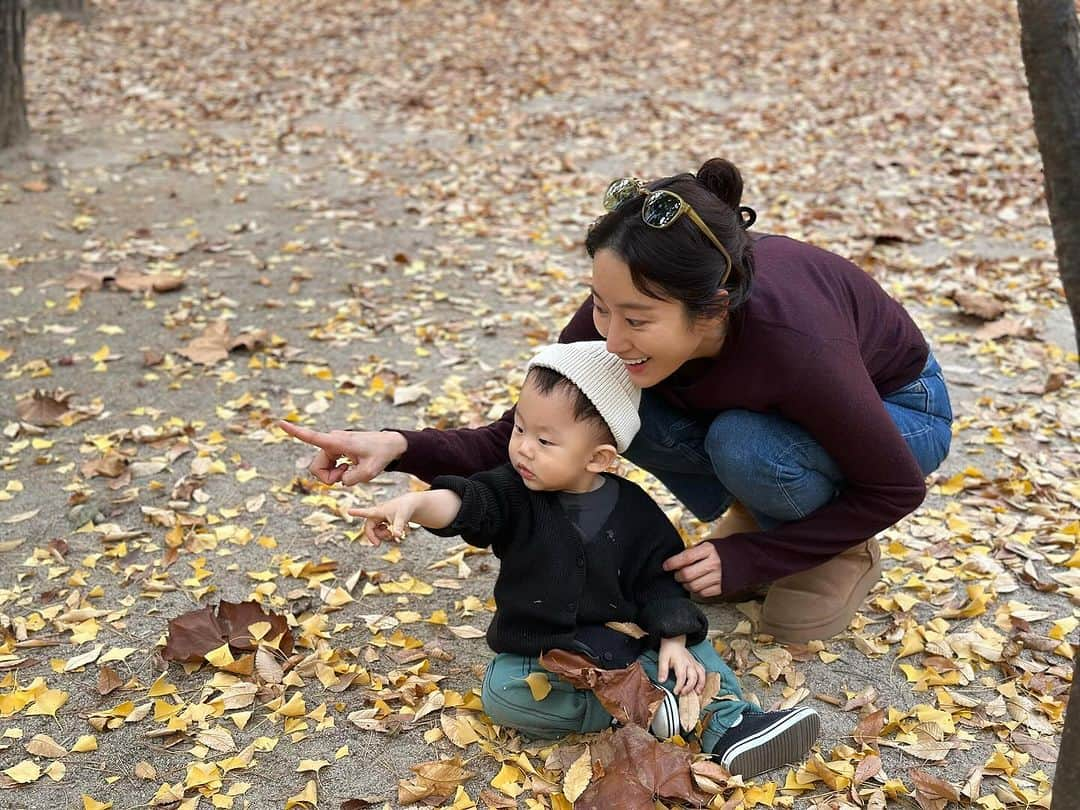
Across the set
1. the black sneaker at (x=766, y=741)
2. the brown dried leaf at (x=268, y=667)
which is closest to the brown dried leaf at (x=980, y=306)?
the black sneaker at (x=766, y=741)

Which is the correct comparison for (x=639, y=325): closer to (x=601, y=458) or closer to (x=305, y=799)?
(x=601, y=458)

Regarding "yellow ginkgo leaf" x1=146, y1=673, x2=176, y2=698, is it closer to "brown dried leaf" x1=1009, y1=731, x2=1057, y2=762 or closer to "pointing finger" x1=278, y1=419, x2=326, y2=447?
"pointing finger" x1=278, y1=419, x2=326, y2=447

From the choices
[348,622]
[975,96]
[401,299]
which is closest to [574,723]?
[348,622]

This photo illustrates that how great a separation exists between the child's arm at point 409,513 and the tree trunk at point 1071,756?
1168 millimetres

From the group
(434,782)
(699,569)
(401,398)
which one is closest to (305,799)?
(434,782)

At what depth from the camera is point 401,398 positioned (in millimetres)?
4086

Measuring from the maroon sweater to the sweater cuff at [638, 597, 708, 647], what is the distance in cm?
10

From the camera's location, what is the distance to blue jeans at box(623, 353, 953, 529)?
97.4 inches

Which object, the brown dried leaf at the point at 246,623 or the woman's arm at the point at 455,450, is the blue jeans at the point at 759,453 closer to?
the woman's arm at the point at 455,450

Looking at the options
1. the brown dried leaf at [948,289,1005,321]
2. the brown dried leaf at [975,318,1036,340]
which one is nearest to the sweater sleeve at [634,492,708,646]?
the brown dried leaf at [975,318,1036,340]

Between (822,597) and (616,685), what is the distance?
694 mm

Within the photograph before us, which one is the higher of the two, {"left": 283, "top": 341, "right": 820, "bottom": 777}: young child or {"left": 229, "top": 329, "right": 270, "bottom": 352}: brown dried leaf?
{"left": 283, "top": 341, "right": 820, "bottom": 777}: young child

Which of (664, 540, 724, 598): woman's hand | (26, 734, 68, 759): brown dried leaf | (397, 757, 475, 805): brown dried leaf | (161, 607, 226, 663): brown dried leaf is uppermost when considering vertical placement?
(664, 540, 724, 598): woman's hand

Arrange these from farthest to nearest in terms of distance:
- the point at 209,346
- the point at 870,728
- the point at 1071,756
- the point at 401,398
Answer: the point at 209,346 → the point at 401,398 → the point at 870,728 → the point at 1071,756
